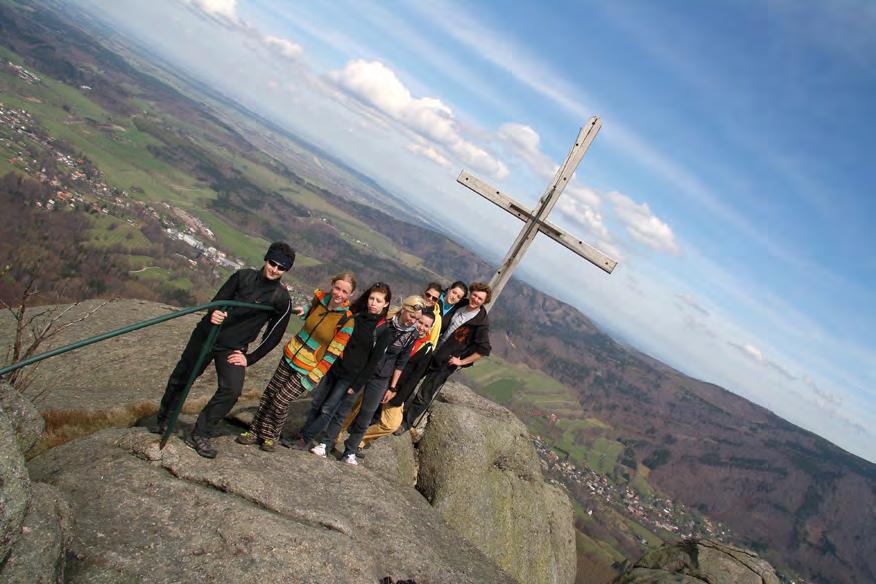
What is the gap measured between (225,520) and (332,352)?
8.99ft

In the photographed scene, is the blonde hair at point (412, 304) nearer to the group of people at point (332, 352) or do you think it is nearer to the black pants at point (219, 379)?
the group of people at point (332, 352)

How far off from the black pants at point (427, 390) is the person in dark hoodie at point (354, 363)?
2332mm

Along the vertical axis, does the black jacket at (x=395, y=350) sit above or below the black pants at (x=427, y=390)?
above

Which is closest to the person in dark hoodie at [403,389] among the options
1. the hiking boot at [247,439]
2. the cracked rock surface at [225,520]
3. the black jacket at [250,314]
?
the cracked rock surface at [225,520]

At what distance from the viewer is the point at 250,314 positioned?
670 cm

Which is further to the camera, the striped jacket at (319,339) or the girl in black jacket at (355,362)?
the girl in black jacket at (355,362)

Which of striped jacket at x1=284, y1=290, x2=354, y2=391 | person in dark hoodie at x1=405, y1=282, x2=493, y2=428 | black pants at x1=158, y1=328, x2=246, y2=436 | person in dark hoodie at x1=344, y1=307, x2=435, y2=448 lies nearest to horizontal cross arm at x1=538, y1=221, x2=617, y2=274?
person in dark hoodie at x1=405, y1=282, x2=493, y2=428

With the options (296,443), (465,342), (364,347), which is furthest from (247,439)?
(465,342)

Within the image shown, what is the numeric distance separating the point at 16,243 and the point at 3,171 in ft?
79.8

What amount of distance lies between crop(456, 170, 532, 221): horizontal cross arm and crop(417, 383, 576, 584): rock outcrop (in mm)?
5430

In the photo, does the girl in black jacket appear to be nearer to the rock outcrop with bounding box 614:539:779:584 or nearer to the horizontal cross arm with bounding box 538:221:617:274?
the horizontal cross arm with bounding box 538:221:617:274

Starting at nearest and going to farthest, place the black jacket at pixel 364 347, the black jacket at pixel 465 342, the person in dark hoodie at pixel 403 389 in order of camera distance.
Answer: the black jacket at pixel 364 347
the person in dark hoodie at pixel 403 389
the black jacket at pixel 465 342

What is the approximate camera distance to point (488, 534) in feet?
34.8

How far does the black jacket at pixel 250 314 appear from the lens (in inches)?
260
